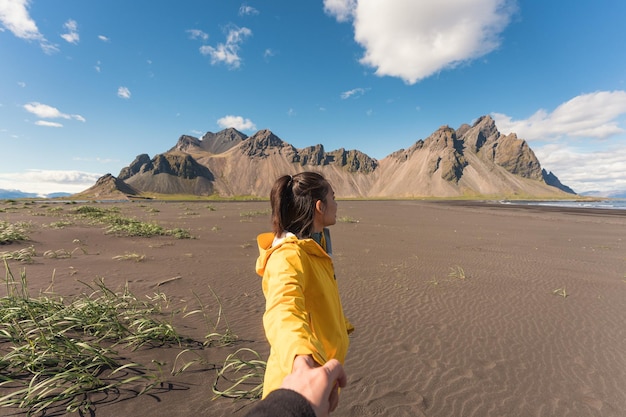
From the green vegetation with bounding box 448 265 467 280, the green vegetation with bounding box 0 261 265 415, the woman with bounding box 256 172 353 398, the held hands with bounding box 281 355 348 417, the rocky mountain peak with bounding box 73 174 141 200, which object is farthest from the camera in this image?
the rocky mountain peak with bounding box 73 174 141 200

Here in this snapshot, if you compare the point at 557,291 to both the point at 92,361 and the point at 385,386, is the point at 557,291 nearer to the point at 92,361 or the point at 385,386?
the point at 385,386

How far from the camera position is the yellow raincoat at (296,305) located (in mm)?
1440

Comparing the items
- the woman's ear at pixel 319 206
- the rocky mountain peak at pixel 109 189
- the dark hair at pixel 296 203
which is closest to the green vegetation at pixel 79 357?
the dark hair at pixel 296 203

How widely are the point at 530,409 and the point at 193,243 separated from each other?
1381 cm

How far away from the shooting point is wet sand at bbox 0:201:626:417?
12.3ft

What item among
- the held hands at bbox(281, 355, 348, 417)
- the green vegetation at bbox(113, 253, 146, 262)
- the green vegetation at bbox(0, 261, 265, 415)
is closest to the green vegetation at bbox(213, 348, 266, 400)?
the green vegetation at bbox(0, 261, 265, 415)

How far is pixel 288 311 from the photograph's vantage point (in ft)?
5.42

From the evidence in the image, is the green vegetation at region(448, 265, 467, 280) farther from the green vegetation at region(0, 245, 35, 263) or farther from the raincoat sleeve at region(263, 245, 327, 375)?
the green vegetation at region(0, 245, 35, 263)

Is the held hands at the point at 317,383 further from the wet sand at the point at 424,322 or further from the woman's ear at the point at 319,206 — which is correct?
the wet sand at the point at 424,322

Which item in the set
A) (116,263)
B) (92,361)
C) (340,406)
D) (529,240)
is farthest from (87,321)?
(529,240)

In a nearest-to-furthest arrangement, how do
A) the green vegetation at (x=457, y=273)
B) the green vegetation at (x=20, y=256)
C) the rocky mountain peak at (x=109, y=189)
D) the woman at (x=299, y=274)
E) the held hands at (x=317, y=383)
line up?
the held hands at (x=317, y=383), the woman at (x=299, y=274), the green vegetation at (x=20, y=256), the green vegetation at (x=457, y=273), the rocky mountain peak at (x=109, y=189)

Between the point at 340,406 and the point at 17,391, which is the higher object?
the point at 17,391

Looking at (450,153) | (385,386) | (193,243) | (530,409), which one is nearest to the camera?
(530,409)

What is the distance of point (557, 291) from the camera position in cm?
833
